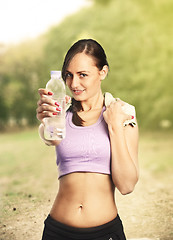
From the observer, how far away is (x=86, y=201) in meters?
1.34

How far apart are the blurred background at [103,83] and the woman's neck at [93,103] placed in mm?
1669

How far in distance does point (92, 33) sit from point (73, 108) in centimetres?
1163

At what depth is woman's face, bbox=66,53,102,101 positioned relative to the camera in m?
1.37

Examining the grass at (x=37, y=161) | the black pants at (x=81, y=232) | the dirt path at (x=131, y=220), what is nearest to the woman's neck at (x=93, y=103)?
the black pants at (x=81, y=232)

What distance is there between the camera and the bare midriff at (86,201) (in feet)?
4.37

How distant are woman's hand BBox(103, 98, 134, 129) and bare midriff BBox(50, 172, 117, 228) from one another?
0.61 feet

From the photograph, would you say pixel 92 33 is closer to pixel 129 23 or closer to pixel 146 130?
pixel 129 23

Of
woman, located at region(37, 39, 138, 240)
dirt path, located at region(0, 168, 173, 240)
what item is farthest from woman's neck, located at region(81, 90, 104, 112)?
dirt path, located at region(0, 168, 173, 240)

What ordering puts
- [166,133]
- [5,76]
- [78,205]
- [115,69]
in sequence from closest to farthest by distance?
[78,205] → [166,133] → [115,69] → [5,76]

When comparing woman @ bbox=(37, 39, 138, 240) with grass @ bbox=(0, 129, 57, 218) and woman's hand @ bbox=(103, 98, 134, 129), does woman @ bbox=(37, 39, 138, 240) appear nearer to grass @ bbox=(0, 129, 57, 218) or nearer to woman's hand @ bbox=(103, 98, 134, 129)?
woman's hand @ bbox=(103, 98, 134, 129)

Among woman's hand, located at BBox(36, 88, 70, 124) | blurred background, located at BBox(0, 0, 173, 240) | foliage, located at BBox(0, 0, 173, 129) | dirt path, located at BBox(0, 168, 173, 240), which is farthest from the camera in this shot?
foliage, located at BBox(0, 0, 173, 129)

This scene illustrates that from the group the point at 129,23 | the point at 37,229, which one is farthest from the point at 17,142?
the point at 37,229

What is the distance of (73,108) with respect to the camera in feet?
4.89

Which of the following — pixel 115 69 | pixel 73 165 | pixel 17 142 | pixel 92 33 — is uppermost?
pixel 92 33
